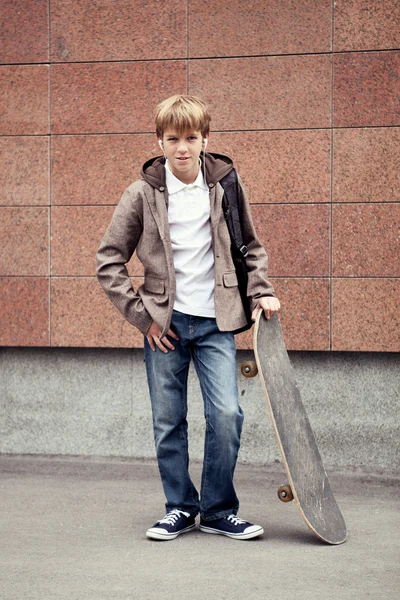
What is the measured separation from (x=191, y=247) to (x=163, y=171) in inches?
14.1

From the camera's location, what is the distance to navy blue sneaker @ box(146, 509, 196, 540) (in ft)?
14.0

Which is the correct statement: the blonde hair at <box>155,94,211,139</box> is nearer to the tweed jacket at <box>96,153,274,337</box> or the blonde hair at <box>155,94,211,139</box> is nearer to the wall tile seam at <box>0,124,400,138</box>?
the tweed jacket at <box>96,153,274,337</box>

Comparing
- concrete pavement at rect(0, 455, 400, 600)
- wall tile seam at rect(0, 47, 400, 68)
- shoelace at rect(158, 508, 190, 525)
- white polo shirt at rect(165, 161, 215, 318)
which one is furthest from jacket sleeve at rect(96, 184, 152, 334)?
wall tile seam at rect(0, 47, 400, 68)

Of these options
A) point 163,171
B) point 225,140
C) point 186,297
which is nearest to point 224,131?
point 225,140

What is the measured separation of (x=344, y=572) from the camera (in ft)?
12.4

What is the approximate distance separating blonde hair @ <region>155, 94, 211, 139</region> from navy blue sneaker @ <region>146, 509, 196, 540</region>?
1.69 metres

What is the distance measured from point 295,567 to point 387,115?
9.78 ft

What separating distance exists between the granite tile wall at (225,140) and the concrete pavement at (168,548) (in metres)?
1.03

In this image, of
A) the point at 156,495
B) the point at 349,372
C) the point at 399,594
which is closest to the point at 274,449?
the point at 349,372

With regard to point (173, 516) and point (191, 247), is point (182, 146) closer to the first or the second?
point (191, 247)

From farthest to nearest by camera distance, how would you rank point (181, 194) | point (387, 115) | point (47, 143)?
point (47, 143)
point (387, 115)
point (181, 194)

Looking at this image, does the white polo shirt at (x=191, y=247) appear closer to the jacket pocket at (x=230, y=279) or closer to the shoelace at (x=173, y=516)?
the jacket pocket at (x=230, y=279)

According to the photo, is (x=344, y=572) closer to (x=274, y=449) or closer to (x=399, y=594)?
(x=399, y=594)

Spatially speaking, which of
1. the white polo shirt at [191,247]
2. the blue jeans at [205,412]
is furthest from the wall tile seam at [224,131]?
the blue jeans at [205,412]
